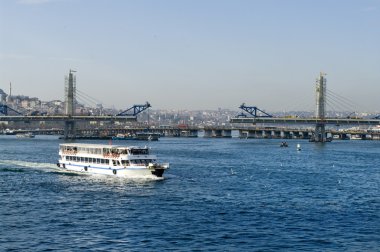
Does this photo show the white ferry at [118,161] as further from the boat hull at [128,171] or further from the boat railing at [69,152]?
the boat railing at [69,152]

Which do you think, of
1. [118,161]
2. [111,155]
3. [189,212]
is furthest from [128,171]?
[189,212]

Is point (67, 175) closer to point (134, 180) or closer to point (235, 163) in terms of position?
point (134, 180)

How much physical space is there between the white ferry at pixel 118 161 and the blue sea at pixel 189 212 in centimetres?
142

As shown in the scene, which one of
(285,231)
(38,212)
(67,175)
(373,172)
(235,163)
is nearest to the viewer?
(285,231)

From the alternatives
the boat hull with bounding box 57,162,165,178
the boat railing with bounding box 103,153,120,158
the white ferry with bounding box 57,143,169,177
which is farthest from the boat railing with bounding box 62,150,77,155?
the boat railing with bounding box 103,153,120,158

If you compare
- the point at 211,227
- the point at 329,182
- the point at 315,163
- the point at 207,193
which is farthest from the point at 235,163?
the point at 211,227

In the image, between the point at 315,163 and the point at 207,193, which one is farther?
the point at 315,163

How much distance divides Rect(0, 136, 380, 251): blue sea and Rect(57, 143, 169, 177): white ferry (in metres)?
1.42

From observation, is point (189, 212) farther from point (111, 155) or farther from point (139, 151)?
point (111, 155)

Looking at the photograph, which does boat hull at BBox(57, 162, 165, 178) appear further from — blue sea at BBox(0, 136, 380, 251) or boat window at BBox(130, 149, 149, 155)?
boat window at BBox(130, 149, 149, 155)

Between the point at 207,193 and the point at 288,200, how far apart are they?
333 inches

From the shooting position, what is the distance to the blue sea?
4153 cm

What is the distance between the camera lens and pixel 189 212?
52.0 m

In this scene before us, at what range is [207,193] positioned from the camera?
63.5 meters
